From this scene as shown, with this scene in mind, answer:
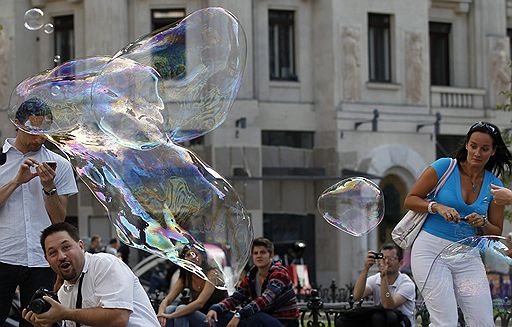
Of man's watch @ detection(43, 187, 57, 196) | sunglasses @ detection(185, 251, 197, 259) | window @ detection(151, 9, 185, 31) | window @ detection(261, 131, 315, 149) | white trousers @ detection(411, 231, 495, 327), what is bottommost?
white trousers @ detection(411, 231, 495, 327)

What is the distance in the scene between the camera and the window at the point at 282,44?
34812 mm

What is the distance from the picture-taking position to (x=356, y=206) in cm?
1234

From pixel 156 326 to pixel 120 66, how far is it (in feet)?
11.2

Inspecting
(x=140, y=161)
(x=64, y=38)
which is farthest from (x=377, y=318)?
(x=64, y=38)

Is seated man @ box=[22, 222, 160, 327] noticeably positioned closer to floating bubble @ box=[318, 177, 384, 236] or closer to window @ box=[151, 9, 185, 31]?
floating bubble @ box=[318, 177, 384, 236]

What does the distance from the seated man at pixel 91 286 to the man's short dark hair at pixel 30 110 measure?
2.14m

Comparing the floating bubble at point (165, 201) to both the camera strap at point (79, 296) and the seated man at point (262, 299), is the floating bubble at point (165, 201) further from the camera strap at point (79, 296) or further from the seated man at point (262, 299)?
the camera strap at point (79, 296)

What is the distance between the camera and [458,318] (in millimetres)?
8125

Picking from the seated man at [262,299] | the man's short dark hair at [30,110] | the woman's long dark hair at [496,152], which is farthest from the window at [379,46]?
the woman's long dark hair at [496,152]

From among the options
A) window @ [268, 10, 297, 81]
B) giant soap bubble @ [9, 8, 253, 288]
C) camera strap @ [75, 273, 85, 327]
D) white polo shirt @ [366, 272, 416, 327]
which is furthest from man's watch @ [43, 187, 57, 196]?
window @ [268, 10, 297, 81]

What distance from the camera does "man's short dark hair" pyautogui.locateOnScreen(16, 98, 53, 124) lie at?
359 inches

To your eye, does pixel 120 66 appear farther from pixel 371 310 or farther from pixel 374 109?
pixel 374 109

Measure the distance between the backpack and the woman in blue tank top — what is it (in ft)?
8.37

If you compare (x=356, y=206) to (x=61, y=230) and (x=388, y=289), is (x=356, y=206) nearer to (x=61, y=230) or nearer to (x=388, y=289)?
(x=388, y=289)
